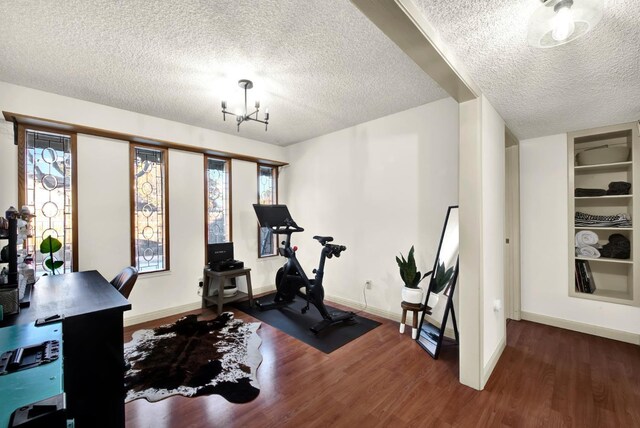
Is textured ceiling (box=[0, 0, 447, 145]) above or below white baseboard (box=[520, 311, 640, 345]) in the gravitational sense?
above

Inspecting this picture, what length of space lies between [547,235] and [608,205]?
2.37ft

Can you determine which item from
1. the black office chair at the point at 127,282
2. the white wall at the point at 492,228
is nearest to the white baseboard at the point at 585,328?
the white wall at the point at 492,228

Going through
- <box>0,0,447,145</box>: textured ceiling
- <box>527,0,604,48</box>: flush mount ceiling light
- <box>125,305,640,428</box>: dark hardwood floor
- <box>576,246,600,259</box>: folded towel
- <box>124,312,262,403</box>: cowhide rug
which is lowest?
<box>125,305,640,428</box>: dark hardwood floor

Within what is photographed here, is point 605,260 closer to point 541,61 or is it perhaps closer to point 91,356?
point 541,61

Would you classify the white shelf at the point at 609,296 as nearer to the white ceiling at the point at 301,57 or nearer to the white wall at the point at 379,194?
the white wall at the point at 379,194

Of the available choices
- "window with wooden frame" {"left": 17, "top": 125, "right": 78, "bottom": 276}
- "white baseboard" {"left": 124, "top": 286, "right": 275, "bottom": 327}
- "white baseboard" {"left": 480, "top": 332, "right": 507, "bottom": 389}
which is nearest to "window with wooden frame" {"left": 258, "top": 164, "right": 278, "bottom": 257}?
"white baseboard" {"left": 124, "top": 286, "right": 275, "bottom": 327}

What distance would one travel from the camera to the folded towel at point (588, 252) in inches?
121

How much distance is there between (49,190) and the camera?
2.93 meters

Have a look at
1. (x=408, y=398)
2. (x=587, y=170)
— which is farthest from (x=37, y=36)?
(x=587, y=170)

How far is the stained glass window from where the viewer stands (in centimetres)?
284

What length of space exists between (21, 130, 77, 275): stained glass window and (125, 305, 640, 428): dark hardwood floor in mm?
2104

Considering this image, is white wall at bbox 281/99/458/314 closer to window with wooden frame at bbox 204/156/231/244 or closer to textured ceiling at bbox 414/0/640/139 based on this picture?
textured ceiling at bbox 414/0/640/139

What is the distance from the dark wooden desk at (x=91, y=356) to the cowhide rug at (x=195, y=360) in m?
0.56

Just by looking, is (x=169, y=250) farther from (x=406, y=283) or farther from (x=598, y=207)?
(x=598, y=207)
